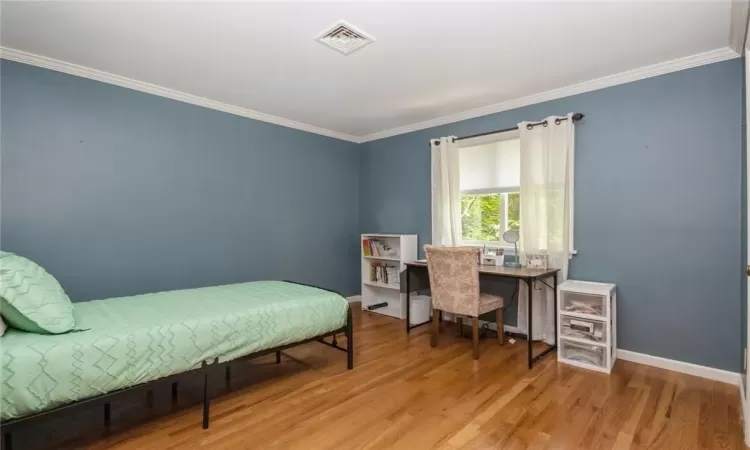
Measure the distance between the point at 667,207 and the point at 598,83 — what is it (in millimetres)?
1172

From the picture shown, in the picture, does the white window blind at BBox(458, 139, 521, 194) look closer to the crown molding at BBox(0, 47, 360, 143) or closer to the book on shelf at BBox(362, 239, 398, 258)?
the book on shelf at BBox(362, 239, 398, 258)

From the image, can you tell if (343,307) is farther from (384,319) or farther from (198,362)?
(384,319)

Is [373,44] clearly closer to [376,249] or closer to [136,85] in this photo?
[136,85]

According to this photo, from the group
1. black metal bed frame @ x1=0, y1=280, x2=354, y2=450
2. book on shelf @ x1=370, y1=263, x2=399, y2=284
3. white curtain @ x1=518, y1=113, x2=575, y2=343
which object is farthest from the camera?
book on shelf @ x1=370, y1=263, x2=399, y2=284

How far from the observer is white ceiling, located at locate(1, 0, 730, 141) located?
2107 mm

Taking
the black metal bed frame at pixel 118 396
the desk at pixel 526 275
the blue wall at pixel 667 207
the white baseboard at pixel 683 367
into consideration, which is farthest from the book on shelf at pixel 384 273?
the white baseboard at pixel 683 367

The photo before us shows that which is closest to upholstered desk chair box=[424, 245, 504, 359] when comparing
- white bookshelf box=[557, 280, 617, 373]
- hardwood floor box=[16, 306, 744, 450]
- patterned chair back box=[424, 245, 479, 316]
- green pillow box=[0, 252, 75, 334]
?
patterned chair back box=[424, 245, 479, 316]

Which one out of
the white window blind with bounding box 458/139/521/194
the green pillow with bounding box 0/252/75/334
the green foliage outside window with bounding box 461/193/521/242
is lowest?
the green pillow with bounding box 0/252/75/334

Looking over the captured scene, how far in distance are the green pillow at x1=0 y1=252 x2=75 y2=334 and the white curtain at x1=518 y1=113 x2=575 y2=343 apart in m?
3.42

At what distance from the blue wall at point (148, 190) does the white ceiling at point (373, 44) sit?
1.18 ft

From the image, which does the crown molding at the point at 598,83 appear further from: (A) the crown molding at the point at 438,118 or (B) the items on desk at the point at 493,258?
(B) the items on desk at the point at 493,258

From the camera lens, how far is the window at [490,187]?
3.75 meters

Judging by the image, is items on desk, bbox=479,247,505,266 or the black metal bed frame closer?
the black metal bed frame

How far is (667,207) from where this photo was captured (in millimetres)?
2785
